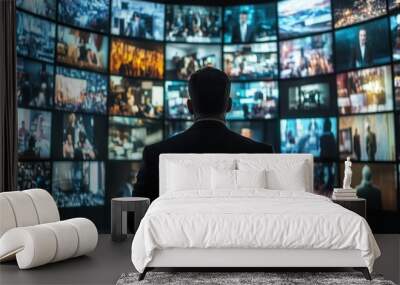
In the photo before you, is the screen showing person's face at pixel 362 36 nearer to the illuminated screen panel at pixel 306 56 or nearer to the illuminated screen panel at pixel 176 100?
the illuminated screen panel at pixel 306 56

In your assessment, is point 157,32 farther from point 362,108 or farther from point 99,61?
point 362,108

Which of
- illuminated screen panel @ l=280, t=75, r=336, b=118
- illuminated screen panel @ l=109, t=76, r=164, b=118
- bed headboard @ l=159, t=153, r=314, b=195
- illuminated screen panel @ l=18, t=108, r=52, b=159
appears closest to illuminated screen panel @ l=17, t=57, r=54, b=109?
illuminated screen panel @ l=18, t=108, r=52, b=159

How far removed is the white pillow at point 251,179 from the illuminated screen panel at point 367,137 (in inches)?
86.2

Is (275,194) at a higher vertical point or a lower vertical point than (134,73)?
lower

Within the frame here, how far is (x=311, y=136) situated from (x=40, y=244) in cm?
471

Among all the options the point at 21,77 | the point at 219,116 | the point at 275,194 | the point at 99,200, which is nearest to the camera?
the point at 275,194

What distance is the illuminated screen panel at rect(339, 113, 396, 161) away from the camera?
6695mm

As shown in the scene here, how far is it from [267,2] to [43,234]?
5.45m

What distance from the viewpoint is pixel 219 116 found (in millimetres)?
5812

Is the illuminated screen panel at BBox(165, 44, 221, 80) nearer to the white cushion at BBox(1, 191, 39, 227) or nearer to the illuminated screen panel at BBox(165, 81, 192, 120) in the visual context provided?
the illuminated screen panel at BBox(165, 81, 192, 120)

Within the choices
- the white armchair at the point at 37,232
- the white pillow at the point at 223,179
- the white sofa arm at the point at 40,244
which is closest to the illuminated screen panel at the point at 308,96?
the white pillow at the point at 223,179

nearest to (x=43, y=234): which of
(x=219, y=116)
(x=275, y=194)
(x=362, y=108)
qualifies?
(x=275, y=194)

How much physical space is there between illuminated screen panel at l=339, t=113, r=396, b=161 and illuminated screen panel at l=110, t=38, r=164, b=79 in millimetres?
2905

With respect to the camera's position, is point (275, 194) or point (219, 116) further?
point (219, 116)
